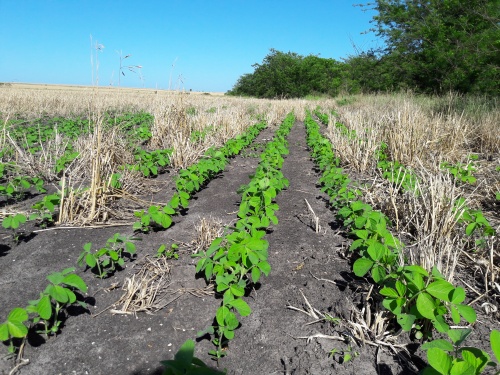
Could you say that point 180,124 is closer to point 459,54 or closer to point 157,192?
point 157,192

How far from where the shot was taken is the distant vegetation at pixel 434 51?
11570mm

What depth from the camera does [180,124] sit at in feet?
22.3

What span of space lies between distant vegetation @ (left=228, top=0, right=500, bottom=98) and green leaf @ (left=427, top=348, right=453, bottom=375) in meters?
8.99

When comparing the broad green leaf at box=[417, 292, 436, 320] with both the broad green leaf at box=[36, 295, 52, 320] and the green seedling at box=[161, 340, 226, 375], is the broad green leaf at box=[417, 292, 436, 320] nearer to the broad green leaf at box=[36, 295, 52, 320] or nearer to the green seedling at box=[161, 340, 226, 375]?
the green seedling at box=[161, 340, 226, 375]

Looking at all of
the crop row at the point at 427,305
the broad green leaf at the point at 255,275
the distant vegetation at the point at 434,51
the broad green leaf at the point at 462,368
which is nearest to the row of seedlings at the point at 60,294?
the broad green leaf at the point at 255,275

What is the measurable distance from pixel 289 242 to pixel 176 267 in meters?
1.00

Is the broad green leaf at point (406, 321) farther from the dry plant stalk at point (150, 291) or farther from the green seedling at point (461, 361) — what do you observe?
the dry plant stalk at point (150, 291)

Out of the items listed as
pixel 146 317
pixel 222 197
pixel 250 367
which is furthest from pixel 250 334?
pixel 222 197

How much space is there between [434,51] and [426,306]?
50.2 ft

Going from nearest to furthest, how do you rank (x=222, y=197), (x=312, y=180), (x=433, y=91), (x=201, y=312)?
(x=201, y=312)
(x=222, y=197)
(x=312, y=180)
(x=433, y=91)

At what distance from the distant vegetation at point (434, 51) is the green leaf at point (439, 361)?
29.5 ft

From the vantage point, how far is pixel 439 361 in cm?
132

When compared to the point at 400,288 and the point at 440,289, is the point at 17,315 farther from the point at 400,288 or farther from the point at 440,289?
the point at 440,289

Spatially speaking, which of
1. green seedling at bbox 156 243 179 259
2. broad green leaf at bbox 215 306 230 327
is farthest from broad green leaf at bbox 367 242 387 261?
green seedling at bbox 156 243 179 259
